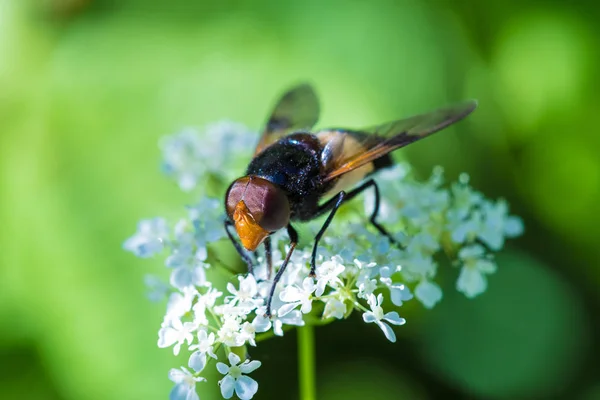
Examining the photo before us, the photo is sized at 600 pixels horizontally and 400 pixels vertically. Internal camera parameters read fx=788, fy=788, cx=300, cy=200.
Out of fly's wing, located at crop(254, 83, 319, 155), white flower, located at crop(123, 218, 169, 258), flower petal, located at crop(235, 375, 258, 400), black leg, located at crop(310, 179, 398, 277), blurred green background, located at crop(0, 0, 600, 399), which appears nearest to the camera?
flower petal, located at crop(235, 375, 258, 400)

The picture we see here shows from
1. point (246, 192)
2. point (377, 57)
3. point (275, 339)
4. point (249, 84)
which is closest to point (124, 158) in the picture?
point (249, 84)

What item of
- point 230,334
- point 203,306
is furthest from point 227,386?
point 203,306

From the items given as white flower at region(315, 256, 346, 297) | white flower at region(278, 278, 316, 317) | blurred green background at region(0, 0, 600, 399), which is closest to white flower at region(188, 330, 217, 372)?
white flower at region(278, 278, 316, 317)

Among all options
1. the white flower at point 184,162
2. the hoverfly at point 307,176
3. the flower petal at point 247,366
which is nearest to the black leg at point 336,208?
the hoverfly at point 307,176

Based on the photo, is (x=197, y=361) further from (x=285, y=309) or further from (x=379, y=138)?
(x=379, y=138)

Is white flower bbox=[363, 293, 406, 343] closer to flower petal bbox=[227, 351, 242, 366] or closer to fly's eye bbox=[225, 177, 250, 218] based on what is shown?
flower petal bbox=[227, 351, 242, 366]

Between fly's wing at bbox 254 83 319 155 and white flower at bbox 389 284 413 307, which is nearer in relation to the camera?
white flower at bbox 389 284 413 307
